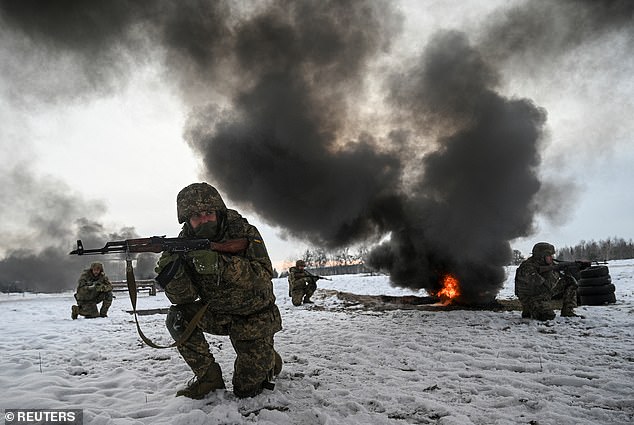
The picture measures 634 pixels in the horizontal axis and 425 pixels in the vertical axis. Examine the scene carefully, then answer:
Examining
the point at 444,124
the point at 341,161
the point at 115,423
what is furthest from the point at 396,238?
the point at 115,423

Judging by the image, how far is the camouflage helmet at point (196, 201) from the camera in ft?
11.7

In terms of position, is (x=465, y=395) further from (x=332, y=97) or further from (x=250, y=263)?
(x=332, y=97)

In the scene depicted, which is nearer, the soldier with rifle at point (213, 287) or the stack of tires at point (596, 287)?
the soldier with rifle at point (213, 287)

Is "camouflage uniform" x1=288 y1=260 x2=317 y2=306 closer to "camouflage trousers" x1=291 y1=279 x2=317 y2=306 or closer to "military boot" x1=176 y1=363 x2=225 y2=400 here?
"camouflage trousers" x1=291 y1=279 x2=317 y2=306

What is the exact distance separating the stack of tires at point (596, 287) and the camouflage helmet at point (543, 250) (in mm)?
3286

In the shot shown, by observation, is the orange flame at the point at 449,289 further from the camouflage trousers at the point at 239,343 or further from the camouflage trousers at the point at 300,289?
the camouflage trousers at the point at 239,343

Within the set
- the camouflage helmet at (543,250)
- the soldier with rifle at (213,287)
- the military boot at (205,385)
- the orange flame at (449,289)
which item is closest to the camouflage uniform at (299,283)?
the orange flame at (449,289)

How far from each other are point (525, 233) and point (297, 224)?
7.74m

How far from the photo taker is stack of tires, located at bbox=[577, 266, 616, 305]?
30.9 ft

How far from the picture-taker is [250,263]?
11.6 feet

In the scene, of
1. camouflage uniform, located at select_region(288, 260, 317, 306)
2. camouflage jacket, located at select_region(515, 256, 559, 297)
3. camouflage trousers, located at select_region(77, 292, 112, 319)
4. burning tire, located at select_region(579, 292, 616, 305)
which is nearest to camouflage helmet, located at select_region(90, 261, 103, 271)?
camouflage trousers, located at select_region(77, 292, 112, 319)

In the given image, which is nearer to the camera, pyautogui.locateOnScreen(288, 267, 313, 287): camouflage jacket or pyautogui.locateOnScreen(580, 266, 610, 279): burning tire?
pyautogui.locateOnScreen(580, 266, 610, 279): burning tire

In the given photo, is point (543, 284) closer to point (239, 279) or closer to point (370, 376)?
point (370, 376)

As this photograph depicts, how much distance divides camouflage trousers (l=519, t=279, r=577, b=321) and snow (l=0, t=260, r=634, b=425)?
336 mm
